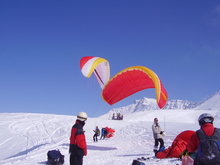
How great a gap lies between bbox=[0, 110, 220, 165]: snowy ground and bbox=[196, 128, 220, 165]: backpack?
3565 millimetres

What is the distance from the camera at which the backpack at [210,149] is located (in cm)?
326

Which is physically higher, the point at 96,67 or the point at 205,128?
the point at 96,67

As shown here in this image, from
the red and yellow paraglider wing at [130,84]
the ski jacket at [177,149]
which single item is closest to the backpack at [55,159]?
the ski jacket at [177,149]

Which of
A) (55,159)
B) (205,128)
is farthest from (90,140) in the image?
(205,128)

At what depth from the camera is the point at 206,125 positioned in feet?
11.3

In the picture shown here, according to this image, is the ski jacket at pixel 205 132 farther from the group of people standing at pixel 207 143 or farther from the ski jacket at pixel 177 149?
the ski jacket at pixel 177 149

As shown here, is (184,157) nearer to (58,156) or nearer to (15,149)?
(58,156)

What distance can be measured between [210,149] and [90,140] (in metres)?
15.3

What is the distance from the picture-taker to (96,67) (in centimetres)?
1365

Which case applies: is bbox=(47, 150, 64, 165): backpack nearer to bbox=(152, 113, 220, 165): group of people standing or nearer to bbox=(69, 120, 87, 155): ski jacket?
bbox=(69, 120, 87, 155): ski jacket

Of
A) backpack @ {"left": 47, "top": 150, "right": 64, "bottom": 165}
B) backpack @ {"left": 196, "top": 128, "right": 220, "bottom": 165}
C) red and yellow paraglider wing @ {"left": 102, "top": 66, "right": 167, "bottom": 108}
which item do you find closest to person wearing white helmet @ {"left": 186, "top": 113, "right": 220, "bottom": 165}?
backpack @ {"left": 196, "top": 128, "right": 220, "bottom": 165}

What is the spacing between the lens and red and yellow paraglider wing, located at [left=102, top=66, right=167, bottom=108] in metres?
10.9

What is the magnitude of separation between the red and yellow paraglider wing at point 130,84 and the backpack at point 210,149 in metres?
7.13

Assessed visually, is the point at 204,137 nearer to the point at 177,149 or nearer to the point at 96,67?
the point at 177,149
